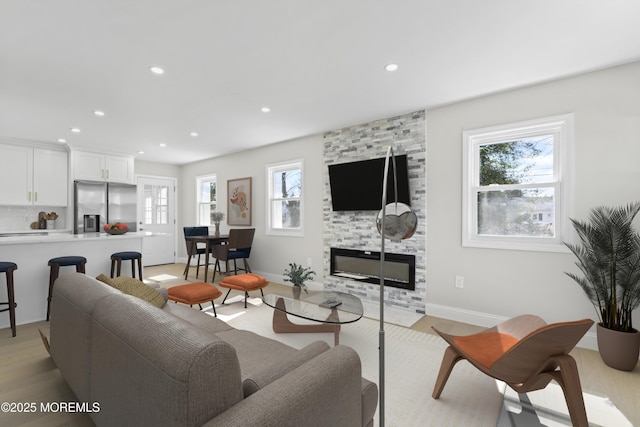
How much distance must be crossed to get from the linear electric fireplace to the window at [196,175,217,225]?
3.57 m

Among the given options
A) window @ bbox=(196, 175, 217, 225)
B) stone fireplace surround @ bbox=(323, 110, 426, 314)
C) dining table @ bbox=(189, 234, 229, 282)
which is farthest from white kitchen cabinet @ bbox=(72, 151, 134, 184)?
stone fireplace surround @ bbox=(323, 110, 426, 314)

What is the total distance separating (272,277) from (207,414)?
181 inches

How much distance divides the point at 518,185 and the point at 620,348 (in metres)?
1.59

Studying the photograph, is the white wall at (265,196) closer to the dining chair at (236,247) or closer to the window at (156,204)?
the dining chair at (236,247)

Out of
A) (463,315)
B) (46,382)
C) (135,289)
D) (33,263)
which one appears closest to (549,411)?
(463,315)

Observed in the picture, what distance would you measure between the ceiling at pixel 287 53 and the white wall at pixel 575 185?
22 centimetres

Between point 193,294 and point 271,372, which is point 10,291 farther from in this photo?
point 271,372

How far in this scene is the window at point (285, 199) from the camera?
5109mm

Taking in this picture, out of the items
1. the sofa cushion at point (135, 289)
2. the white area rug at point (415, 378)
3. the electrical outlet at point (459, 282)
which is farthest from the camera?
the electrical outlet at point (459, 282)

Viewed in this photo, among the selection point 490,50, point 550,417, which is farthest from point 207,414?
point 490,50

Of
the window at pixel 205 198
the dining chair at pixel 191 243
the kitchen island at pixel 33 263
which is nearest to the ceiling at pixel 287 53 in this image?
the kitchen island at pixel 33 263

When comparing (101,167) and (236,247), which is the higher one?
(101,167)

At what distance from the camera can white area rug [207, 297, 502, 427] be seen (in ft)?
5.89

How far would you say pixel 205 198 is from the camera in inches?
273
